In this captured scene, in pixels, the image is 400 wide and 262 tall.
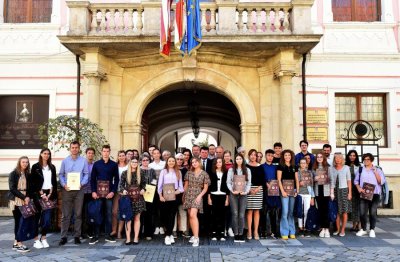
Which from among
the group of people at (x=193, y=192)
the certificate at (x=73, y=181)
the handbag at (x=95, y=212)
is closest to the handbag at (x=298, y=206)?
the group of people at (x=193, y=192)

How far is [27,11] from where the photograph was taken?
13750 millimetres

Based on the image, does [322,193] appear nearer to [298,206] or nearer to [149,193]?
[298,206]

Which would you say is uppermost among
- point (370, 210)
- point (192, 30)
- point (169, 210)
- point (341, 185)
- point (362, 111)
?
point (192, 30)

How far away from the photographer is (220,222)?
29.4 ft

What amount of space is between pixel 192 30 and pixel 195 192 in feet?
14.6

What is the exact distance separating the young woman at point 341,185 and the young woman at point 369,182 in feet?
1.11

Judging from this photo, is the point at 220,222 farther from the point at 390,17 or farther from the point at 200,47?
the point at 390,17

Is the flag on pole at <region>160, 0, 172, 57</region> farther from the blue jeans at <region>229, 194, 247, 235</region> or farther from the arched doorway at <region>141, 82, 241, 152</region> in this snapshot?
the blue jeans at <region>229, 194, 247, 235</region>

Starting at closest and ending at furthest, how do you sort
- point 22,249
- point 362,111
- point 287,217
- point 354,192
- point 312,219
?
point 22,249 → point 287,217 → point 312,219 → point 354,192 → point 362,111

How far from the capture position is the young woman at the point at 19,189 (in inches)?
310

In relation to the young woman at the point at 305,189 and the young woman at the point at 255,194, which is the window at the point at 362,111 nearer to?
the young woman at the point at 305,189

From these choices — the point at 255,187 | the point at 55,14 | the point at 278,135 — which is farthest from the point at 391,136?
the point at 55,14

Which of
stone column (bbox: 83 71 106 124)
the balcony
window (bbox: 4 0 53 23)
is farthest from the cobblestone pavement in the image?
window (bbox: 4 0 53 23)

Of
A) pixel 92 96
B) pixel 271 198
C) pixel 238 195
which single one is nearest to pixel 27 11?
pixel 92 96
